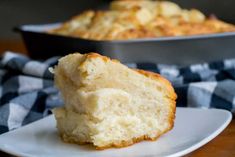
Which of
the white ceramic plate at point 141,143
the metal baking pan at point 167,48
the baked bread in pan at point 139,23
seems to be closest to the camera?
the white ceramic plate at point 141,143

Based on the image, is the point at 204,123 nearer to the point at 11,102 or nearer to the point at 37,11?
the point at 11,102

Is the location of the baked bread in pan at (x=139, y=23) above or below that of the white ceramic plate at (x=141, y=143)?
below

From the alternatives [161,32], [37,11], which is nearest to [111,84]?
[161,32]

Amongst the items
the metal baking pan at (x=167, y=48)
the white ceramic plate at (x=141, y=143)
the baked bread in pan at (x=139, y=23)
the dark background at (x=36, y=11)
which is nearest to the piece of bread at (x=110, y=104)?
the white ceramic plate at (x=141, y=143)

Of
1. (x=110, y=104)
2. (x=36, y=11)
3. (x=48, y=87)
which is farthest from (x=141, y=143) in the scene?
(x=36, y=11)

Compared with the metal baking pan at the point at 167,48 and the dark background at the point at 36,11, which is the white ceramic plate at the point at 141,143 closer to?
the metal baking pan at the point at 167,48

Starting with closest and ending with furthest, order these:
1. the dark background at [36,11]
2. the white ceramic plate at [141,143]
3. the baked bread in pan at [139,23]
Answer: the white ceramic plate at [141,143], the baked bread in pan at [139,23], the dark background at [36,11]
